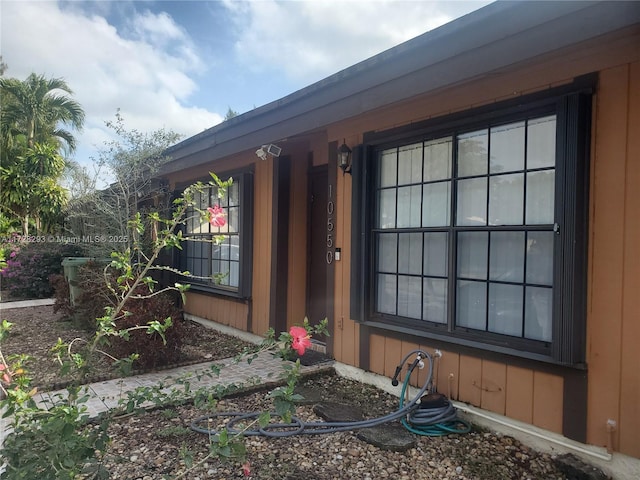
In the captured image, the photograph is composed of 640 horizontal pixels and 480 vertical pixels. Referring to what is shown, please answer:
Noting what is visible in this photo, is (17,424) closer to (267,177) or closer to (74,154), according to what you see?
(267,177)

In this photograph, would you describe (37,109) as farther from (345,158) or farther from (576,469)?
(576,469)

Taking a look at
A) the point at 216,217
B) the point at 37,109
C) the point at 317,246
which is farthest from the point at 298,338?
the point at 37,109

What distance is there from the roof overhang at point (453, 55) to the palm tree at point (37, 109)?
1425 centimetres

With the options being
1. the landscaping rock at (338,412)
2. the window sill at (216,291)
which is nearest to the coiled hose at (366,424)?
the landscaping rock at (338,412)

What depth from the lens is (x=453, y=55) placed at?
2.50 metres

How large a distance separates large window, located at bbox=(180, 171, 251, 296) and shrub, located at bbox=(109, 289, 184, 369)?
680 mm

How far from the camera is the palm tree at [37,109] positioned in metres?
14.3

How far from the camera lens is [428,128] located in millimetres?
3291

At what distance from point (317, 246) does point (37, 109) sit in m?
14.4

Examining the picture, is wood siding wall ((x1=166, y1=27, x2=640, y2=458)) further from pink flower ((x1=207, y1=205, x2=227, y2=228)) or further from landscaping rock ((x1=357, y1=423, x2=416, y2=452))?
pink flower ((x1=207, y1=205, x2=227, y2=228))

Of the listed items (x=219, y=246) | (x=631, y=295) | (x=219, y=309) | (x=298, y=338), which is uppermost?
(x=219, y=246)

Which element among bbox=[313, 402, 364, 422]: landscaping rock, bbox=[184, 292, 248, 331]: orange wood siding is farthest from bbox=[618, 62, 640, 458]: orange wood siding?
bbox=[184, 292, 248, 331]: orange wood siding

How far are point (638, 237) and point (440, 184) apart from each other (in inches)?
53.5

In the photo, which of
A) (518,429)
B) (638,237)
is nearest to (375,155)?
(638,237)
